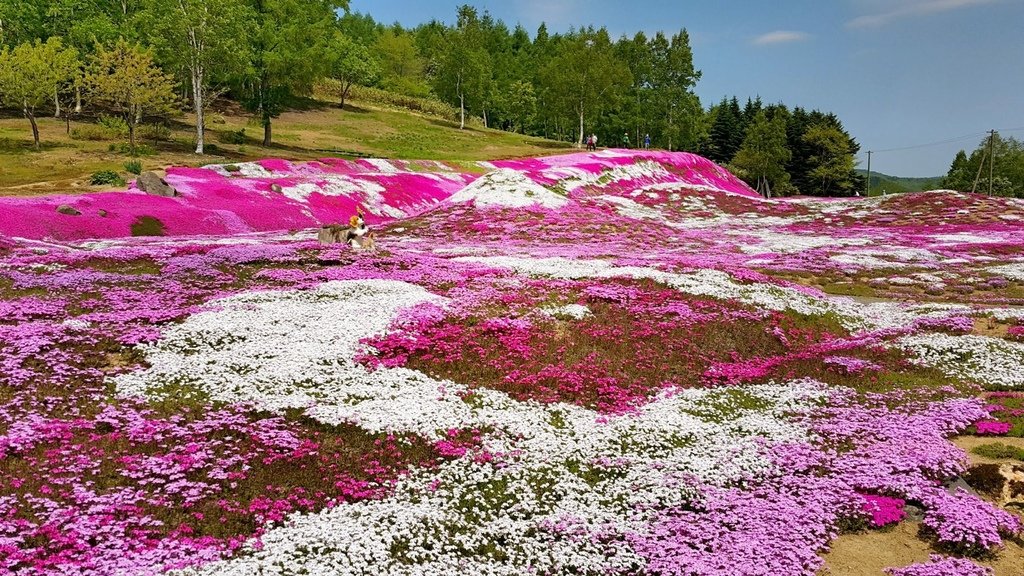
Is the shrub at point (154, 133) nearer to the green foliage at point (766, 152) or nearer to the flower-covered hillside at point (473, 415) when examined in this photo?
the flower-covered hillside at point (473, 415)

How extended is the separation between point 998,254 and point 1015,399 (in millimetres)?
40340

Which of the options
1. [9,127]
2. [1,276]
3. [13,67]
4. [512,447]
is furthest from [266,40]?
[512,447]

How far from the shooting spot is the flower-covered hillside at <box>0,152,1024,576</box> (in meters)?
10.6

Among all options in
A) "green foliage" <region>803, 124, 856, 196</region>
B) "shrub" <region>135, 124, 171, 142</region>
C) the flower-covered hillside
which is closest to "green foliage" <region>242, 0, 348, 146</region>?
"shrub" <region>135, 124, 171, 142</region>

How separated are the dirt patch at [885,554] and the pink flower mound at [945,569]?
306 millimetres

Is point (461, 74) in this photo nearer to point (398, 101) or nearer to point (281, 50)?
point (398, 101)

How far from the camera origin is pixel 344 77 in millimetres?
144250

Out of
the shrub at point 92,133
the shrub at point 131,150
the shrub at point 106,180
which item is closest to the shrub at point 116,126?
the shrub at point 92,133

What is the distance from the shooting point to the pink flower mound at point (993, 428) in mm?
15391

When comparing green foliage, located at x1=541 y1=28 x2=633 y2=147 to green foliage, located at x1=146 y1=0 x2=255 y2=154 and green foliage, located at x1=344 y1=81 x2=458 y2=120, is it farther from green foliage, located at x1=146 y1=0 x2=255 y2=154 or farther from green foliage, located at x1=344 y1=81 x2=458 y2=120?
green foliage, located at x1=146 y1=0 x2=255 y2=154

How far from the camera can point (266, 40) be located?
272 feet

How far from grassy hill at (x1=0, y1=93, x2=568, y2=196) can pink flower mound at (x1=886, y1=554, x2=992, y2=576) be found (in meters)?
60.3

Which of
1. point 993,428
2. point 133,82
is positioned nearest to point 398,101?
point 133,82

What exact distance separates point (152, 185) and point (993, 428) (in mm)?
58591
